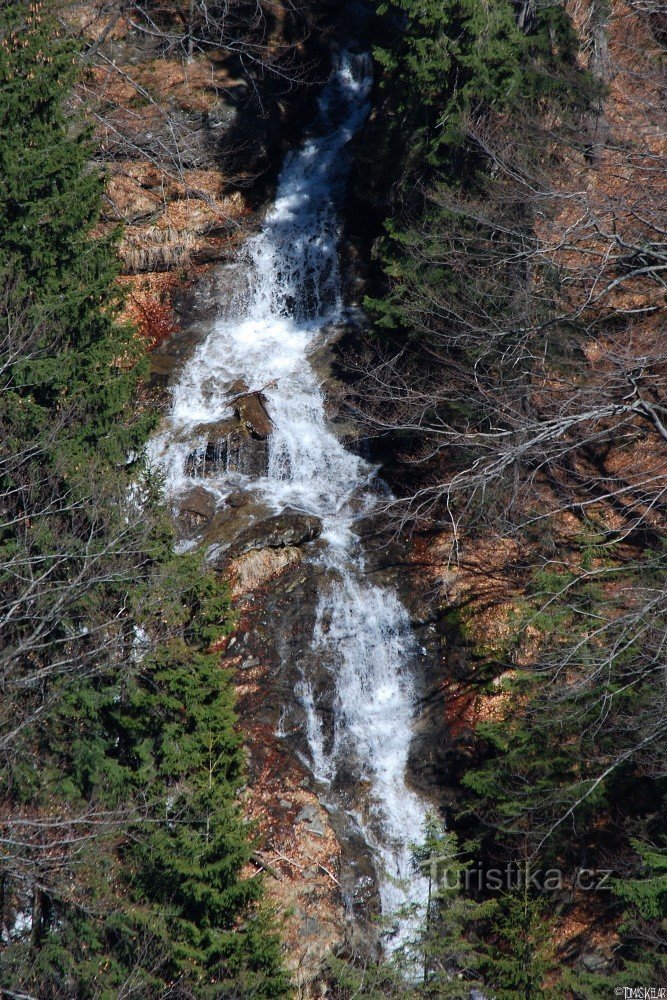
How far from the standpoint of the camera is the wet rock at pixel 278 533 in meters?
13.5

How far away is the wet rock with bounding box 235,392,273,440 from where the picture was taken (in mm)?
15477

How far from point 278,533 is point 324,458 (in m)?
2.25

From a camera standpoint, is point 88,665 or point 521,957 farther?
point 88,665

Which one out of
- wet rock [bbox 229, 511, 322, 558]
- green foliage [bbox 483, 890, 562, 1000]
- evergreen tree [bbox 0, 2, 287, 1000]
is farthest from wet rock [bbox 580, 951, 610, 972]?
wet rock [bbox 229, 511, 322, 558]

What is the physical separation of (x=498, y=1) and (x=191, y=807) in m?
13.0

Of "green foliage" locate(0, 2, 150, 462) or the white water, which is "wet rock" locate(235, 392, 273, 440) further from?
"green foliage" locate(0, 2, 150, 462)

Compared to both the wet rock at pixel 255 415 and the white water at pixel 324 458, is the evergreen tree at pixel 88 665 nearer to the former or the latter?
the white water at pixel 324 458

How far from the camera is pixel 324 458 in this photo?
15.4 m

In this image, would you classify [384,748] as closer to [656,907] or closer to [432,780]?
[432,780]

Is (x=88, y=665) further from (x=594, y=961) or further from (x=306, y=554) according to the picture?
(x=594, y=961)

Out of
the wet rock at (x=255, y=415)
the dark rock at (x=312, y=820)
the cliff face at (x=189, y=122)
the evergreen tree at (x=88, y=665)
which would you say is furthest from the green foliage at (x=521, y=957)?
the cliff face at (x=189, y=122)

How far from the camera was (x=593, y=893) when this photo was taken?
9906mm

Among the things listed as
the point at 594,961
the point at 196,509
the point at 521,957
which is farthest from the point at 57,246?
the point at 594,961

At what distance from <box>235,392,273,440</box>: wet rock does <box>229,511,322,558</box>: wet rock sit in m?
2.02
